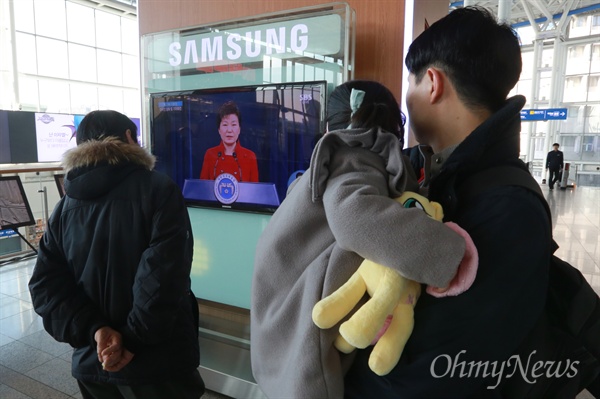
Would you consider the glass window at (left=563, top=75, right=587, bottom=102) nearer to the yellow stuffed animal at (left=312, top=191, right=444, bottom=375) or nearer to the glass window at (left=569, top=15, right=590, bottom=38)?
the glass window at (left=569, top=15, right=590, bottom=38)

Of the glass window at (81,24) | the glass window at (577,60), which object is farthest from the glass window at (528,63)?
the glass window at (81,24)

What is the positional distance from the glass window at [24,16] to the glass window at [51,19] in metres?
0.17

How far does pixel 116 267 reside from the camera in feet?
5.01

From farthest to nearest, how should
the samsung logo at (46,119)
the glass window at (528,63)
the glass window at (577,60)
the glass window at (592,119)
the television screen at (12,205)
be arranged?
the glass window at (528,63) → the glass window at (577,60) → the glass window at (592,119) → the samsung logo at (46,119) → the television screen at (12,205)

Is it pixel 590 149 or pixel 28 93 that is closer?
pixel 28 93

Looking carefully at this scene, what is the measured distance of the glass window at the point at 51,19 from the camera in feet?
38.6

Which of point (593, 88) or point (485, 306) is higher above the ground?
point (593, 88)

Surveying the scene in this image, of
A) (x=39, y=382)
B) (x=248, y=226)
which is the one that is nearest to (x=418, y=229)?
(x=248, y=226)

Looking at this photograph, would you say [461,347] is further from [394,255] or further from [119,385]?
[119,385]

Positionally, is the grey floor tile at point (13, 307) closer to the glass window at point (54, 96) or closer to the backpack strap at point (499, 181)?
the backpack strap at point (499, 181)

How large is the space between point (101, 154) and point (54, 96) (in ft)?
42.9

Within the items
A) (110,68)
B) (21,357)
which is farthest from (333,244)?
(110,68)

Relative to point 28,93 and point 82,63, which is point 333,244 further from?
point 82,63

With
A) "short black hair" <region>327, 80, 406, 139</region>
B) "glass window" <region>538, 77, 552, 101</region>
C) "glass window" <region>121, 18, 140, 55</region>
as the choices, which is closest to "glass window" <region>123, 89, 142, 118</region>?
"glass window" <region>121, 18, 140, 55</region>
